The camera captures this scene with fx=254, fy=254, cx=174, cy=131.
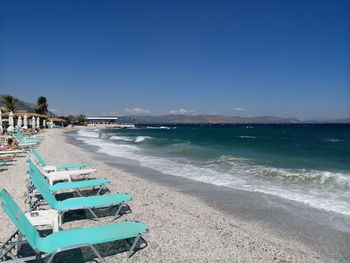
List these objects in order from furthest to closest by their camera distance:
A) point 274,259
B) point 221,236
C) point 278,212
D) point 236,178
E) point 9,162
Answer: point 9,162
point 236,178
point 278,212
point 221,236
point 274,259

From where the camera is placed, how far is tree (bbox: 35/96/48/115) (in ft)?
212

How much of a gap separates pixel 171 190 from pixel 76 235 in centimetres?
447

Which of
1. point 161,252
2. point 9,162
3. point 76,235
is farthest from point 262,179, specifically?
point 9,162

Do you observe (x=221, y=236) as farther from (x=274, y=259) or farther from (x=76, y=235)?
(x=76, y=235)

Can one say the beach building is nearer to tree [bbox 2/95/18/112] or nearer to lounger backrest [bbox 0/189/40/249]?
tree [bbox 2/95/18/112]

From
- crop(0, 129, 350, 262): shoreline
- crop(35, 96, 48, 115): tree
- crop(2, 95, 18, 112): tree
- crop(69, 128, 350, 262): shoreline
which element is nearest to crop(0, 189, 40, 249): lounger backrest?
crop(0, 129, 350, 262): shoreline

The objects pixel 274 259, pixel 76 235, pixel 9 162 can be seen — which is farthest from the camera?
pixel 9 162

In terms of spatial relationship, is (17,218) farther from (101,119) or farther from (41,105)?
(101,119)

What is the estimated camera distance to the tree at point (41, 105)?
64.6 m

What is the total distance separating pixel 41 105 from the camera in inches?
2554

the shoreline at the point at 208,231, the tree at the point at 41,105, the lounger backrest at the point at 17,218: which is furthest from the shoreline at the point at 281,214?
the tree at the point at 41,105

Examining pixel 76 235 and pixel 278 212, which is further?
pixel 278 212

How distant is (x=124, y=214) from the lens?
5.34 m

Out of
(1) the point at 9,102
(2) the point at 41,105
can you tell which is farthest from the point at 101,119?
(1) the point at 9,102
